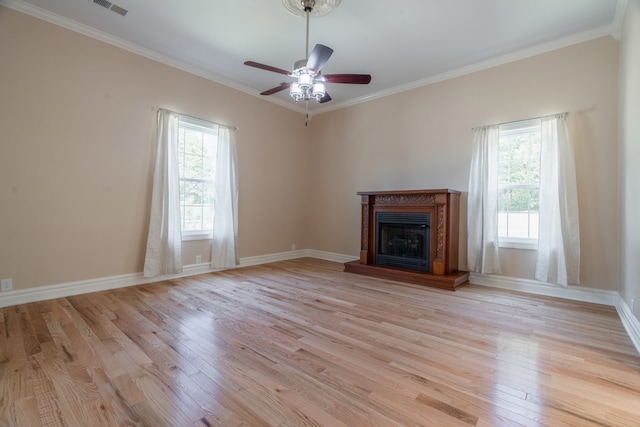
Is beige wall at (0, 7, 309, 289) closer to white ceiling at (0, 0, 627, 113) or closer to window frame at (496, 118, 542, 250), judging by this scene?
white ceiling at (0, 0, 627, 113)

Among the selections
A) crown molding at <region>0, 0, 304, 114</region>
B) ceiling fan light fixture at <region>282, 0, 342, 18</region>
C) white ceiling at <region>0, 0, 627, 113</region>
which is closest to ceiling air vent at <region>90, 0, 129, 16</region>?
white ceiling at <region>0, 0, 627, 113</region>

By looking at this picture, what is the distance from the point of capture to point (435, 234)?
163 inches

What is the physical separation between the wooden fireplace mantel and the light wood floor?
0.71 metres

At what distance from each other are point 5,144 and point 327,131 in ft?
15.7

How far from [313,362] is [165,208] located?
317 cm

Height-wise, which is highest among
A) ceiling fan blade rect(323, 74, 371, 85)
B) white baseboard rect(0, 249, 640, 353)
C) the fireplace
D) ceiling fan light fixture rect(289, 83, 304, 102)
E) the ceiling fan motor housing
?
the ceiling fan motor housing

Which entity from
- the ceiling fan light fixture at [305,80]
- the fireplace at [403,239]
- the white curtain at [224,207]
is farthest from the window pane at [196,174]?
the fireplace at [403,239]

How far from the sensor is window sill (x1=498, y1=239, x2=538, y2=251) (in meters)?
3.79

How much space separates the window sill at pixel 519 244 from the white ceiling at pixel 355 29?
2523 millimetres

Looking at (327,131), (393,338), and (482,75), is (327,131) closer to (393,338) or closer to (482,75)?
(482,75)

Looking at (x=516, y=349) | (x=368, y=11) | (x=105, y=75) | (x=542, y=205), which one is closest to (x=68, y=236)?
(x=105, y=75)

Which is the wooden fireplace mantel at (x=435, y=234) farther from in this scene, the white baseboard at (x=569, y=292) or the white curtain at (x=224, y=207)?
the white curtain at (x=224, y=207)

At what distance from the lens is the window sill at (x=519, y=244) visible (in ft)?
12.4

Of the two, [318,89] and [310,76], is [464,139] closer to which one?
[318,89]
